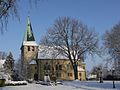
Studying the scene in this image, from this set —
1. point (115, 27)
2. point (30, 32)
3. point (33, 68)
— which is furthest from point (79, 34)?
point (30, 32)

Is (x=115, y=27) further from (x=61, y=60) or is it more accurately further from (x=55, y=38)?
(x=61, y=60)

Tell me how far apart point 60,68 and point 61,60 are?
12.5 feet

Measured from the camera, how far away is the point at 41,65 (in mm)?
95062

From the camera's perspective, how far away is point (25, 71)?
93.7 meters

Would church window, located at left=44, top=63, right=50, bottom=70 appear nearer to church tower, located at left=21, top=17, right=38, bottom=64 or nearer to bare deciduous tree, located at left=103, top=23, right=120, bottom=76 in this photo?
church tower, located at left=21, top=17, right=38, bottom=64

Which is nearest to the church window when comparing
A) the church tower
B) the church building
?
the church building

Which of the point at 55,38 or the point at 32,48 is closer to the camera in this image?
the point at 55,38

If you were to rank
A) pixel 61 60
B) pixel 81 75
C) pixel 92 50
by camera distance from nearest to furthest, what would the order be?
pixel 92 50
pixel 61 60
pixel 81 75

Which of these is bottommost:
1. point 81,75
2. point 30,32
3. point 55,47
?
point 81,75

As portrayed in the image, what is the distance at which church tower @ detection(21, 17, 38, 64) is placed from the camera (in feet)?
330

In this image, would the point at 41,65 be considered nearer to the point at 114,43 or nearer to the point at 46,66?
the point at 46,66

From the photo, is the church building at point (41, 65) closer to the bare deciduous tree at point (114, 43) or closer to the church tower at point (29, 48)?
the church tower at point (29, 48)

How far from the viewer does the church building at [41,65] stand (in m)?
91.9

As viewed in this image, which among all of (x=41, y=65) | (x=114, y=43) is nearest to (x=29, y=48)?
(x=41, y=65)
